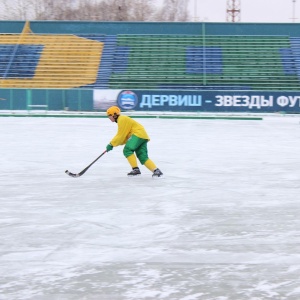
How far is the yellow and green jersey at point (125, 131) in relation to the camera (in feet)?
37.0

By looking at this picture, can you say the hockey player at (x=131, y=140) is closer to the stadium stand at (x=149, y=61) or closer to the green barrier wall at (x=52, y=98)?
the green barrier wall at (x=52, y=98)

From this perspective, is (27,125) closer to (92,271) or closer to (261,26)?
(92,271)

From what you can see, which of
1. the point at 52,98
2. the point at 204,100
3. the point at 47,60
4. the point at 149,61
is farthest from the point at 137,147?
the point at 47,60

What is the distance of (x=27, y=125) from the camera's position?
75.2 feet

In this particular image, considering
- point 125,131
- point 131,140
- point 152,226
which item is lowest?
point 152,226

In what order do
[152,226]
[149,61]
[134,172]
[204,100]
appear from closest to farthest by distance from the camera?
1. [152,226]
2. [134,172]
3. [204,100]
4. [149,61]

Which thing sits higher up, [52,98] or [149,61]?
[149,61]

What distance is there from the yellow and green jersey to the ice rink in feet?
2.14

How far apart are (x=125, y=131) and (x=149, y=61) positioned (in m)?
26.6

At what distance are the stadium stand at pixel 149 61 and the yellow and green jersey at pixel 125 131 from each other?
77.7 feet

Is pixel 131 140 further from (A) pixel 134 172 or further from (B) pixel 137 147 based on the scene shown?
(A) pixel 134 172

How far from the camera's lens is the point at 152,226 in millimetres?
7465

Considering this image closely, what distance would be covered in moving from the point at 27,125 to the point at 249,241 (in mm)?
16954

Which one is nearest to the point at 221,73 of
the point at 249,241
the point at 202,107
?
the point at 202,107
